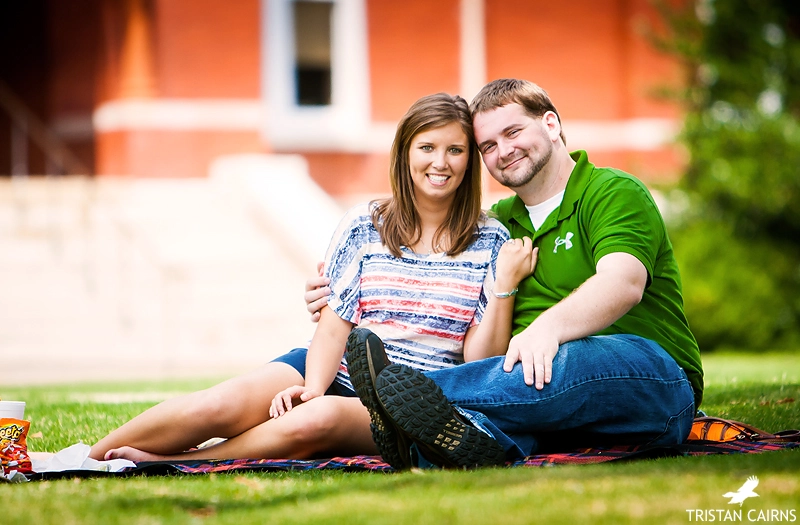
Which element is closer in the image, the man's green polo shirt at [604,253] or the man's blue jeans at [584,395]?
the man's blue jeans at [584,395]

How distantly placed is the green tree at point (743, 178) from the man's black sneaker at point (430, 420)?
9.76m

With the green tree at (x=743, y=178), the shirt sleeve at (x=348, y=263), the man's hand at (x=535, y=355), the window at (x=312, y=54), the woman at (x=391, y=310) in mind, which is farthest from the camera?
the window at (x=312, y=54)

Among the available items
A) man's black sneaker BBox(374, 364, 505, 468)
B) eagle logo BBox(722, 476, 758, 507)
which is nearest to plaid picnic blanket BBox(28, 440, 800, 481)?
man's black sneaker BBox(374, 364, 505, 468)

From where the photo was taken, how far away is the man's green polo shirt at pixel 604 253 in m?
4.23

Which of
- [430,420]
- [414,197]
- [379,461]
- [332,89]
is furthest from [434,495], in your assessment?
[332,89]

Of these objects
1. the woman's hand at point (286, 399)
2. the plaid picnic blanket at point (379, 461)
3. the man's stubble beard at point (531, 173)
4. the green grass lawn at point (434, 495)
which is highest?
the man's stubble beard at point (531, 173)

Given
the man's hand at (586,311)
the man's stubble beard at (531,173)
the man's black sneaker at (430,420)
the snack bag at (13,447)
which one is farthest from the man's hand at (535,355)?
the snack bag at (13,447)

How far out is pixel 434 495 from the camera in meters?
3.31

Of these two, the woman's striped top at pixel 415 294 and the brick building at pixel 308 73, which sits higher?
the brick building at pixel 308 73

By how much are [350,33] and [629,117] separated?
4521 millimetres

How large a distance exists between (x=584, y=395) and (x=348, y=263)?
3.80 feet

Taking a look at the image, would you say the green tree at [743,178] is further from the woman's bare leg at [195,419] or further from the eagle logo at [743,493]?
the eagle logo at [743,493]

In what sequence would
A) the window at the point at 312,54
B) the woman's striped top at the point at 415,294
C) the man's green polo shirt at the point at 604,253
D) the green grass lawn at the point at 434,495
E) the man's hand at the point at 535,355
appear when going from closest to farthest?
the green grass lawn at the point at 434,495 → the man's hand at the point at 535,355 → the man's green polo shirt at the point at 604,253 → the woman's striped top at the point at 415,294 → the window at the point at 312,54

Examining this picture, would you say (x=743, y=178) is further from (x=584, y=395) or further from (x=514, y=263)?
(x=584, y=395)
